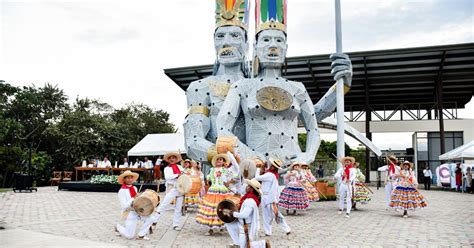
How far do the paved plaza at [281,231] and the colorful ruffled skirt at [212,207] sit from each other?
29cm

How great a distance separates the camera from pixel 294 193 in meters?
11.3

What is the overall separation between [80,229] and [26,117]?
2733 centimetres

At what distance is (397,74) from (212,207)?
2117cm

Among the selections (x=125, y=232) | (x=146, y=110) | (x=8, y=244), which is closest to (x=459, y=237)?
(x=125, y=232)

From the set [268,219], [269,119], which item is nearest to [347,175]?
[269,119]

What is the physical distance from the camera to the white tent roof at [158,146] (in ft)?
73.0

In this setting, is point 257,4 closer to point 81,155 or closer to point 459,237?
point 459,237

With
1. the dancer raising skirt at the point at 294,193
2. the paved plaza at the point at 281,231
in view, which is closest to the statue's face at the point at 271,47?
the dancer raising skirt at the point at 294,193

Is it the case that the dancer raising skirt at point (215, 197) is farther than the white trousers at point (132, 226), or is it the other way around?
the dancer raising skirt at point (215, 197)

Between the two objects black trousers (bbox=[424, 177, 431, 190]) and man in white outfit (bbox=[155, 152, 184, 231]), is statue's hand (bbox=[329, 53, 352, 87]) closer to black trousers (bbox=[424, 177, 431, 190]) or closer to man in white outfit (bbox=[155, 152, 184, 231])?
man in white outfit (bbox=[155, 152, 184, 231])

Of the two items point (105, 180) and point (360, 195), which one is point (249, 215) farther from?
point (105, 180)

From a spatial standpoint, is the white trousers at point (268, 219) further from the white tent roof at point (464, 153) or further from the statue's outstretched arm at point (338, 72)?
the white tent roof at point (464, 153)

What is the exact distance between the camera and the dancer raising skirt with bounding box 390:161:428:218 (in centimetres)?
1101

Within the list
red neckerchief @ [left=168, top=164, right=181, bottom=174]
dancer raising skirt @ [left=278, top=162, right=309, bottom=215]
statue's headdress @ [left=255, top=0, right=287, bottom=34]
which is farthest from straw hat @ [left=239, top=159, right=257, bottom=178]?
statue's headdress @ [left=255, top=0, right=287, bottom=34]
